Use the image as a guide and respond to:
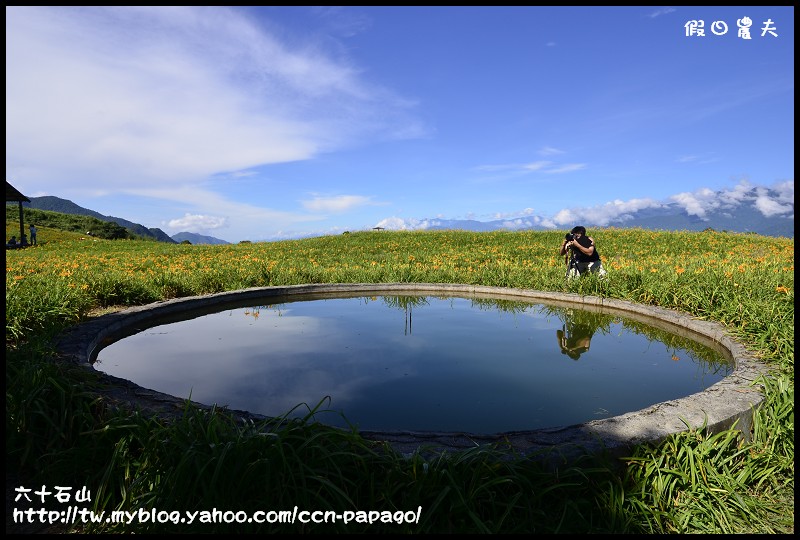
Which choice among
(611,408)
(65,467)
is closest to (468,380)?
(611,408)

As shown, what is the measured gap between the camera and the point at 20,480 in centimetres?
251

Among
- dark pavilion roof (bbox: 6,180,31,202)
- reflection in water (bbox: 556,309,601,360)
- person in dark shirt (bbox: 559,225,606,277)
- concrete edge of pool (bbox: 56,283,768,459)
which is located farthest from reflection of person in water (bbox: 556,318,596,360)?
dark pavilion roof (bbox: 6,180,31,202)

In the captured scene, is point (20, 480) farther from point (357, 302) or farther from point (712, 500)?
point (357, 302)

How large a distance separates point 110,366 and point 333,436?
137 inches

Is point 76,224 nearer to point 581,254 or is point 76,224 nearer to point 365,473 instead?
point 581,254

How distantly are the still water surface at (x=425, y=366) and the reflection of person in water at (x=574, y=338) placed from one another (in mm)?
26

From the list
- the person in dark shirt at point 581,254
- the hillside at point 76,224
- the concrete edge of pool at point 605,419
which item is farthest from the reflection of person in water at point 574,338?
the hillside at point 76,224

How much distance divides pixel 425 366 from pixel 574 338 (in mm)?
2350

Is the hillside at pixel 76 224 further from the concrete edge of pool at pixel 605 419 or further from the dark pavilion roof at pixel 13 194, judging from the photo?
the concrete edge of pool at pixel 605 419

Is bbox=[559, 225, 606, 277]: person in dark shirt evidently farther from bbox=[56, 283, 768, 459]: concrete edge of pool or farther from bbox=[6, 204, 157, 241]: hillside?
bbox=[6, 204, 157, 241]: hillside

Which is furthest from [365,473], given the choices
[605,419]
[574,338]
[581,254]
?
[581,254]

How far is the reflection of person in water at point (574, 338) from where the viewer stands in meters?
4.95

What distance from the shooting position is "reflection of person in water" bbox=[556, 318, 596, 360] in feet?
16.3

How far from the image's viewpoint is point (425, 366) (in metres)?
4.38
